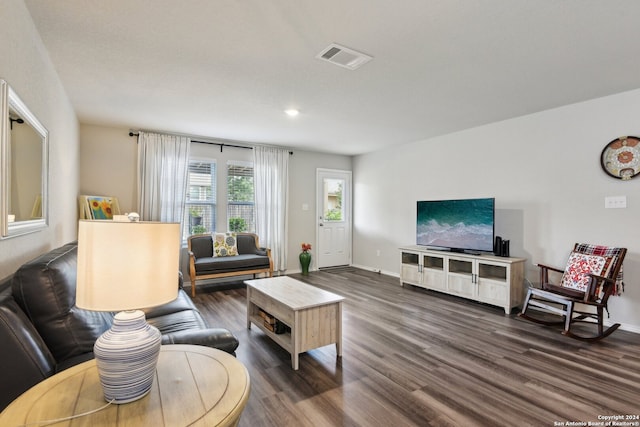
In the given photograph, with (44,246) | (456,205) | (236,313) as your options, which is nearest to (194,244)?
(236,313)

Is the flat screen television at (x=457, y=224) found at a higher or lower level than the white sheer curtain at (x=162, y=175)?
lower

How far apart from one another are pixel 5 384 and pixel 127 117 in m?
3.86

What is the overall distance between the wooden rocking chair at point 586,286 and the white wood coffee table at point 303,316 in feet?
7.39

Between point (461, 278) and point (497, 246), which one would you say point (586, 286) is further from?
point (461, 278)

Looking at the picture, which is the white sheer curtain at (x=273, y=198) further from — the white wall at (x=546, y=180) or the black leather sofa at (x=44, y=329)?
the black leather sofa at (x=44, y=329)

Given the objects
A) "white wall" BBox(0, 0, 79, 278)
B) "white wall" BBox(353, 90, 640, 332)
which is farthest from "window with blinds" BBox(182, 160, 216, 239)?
"white wall" BBox(353, 90, 640, 332)

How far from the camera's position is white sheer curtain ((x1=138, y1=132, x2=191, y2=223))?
4.77 m

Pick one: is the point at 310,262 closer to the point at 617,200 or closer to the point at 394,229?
the point at 394,229

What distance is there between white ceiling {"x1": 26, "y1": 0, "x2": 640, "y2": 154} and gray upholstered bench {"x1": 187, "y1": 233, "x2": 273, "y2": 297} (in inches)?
78.3

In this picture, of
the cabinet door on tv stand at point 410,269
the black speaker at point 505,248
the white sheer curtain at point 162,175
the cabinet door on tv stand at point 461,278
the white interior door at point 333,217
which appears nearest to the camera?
the black speaker at point 505,248

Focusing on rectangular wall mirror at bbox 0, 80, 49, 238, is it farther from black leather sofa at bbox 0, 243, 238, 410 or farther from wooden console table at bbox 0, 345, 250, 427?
wooden console table at bbox 0, 345, 250, 427

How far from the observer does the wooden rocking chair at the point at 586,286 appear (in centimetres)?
299

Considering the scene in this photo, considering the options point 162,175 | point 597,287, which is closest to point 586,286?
point 597,287

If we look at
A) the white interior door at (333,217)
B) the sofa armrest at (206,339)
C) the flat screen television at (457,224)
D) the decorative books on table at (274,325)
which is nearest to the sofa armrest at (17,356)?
the sofa armrest at (206,339)
